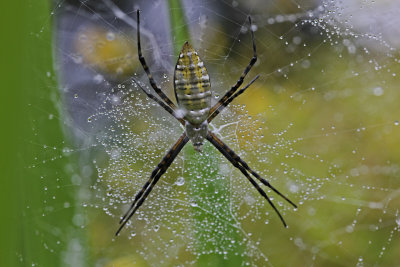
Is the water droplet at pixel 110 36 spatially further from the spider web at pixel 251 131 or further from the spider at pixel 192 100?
the spider at pixel 192 100

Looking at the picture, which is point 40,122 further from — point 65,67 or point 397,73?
point 397,73

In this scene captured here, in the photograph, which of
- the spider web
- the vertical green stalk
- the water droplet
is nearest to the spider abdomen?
the vertical green stalk

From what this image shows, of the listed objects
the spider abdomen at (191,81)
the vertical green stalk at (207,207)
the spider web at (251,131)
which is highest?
the spider web at (251,131)

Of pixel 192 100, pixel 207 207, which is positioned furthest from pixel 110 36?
pixel 207 207

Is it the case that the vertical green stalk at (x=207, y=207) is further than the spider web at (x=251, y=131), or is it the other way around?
the spider web at (x=251, y=131)

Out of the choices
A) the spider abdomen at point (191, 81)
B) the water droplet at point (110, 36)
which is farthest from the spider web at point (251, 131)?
the spider abdomen at point (191, 81)

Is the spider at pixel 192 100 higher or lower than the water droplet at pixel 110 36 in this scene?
lower

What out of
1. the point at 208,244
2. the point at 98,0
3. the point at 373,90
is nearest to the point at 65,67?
the point at 98,0

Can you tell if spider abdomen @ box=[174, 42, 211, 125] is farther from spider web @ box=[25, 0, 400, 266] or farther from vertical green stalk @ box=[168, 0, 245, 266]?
spider web @ box=[25, 0, 400, 266]
